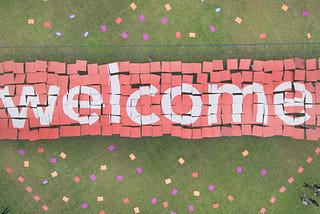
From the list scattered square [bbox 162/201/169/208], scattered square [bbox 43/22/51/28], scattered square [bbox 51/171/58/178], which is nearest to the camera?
scattered square [bbox 43/22/51/28]

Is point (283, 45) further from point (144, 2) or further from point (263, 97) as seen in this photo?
point (144, 2)

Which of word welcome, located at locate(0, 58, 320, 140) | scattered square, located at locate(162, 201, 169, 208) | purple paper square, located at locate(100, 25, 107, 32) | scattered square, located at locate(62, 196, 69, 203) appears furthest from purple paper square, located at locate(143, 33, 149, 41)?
scattered square, located at locate(62, 196, 69, 203)

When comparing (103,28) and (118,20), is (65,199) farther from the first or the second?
(118,20)

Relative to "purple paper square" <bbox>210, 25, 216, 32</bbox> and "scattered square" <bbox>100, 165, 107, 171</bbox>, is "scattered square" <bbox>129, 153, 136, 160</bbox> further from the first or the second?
"purple paper square" <bbox>210, 25, 216, 32</bbox>

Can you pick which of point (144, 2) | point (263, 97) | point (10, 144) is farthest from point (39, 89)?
point (263, 97)

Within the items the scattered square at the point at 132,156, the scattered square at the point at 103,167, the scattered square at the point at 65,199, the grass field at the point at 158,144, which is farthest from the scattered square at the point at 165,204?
the scattered square at the point at 65,199

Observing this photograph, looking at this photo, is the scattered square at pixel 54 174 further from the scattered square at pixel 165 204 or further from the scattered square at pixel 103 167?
the scattered square at pixel 165 204
